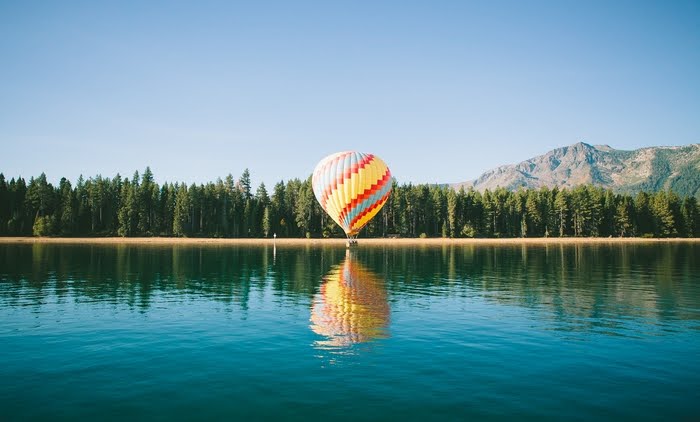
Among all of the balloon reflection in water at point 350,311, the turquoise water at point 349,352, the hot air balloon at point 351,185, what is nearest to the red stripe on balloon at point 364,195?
the hot air balloon at point 351,185

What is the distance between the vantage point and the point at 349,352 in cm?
1862

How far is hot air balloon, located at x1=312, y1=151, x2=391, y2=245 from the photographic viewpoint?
253 ft

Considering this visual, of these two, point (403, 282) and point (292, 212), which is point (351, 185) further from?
point (292, 212)

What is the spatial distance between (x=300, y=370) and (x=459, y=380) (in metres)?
5.41

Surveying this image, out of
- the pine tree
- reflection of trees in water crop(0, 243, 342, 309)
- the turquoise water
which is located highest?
the pine tree

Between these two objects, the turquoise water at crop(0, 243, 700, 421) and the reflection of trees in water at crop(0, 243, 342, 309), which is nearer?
the turquoise water at crop(0, 243, 700, 421)

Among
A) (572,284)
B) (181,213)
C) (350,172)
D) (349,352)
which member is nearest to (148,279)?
(349,352)

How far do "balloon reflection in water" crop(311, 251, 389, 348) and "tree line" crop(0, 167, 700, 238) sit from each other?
10634 cm

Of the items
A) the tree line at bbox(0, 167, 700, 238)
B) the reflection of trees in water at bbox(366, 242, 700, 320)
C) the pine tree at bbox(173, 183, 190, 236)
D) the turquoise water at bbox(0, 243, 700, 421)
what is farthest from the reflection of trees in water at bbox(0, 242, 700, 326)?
the tree line at bbox(0, 167, 700, 238)

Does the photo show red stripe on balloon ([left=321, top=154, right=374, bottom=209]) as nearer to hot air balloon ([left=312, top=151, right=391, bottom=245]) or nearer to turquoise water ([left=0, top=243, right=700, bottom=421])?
hot air balloon ([left=312, top=151, right=391, bottom=245])

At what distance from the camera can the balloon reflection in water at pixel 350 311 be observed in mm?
21562

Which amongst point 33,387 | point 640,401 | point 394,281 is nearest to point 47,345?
point 33,387

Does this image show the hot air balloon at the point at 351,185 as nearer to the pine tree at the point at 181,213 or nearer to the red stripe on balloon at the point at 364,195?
the red stripe on balloon at the point at 364,195

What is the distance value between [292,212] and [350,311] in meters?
130
